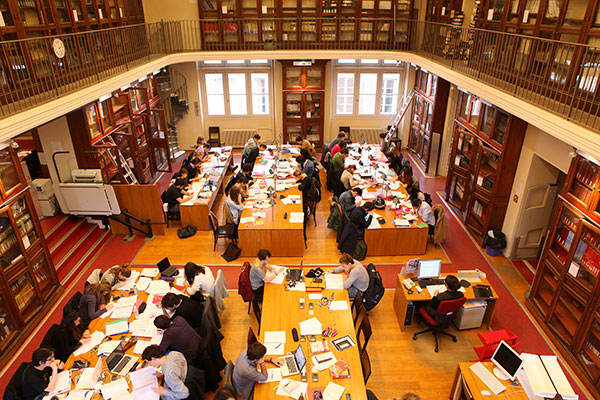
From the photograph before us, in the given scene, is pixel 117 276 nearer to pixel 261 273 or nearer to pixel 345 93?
pixel 261 273

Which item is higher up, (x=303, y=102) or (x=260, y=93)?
(x=260, y=93)

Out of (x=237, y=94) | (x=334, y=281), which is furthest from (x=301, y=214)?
(x=237, y=94)

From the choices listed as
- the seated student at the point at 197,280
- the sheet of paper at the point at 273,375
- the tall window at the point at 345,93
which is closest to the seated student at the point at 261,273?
the seated student at the point at 197,280

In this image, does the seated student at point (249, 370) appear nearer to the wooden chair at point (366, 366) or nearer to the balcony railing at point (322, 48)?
the wooden chair at point (366, 366)

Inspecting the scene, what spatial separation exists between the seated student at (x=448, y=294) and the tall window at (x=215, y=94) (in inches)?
464

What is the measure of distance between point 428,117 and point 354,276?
8792 mm

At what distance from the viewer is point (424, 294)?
677cm

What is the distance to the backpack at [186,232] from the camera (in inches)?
388

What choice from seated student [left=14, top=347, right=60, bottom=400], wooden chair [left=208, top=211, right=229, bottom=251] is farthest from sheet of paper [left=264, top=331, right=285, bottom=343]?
wooden chair [left=208, top=211, right=229, bottom=251]

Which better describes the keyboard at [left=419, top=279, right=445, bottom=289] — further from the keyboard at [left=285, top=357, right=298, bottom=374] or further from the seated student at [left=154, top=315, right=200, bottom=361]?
the seated student at [left=154, top=315, right=200, bottom=361]

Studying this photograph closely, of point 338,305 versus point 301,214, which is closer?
point 338,305

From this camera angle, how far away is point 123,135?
1070cm

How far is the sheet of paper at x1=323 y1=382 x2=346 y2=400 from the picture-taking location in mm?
4738

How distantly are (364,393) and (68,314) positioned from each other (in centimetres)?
426
